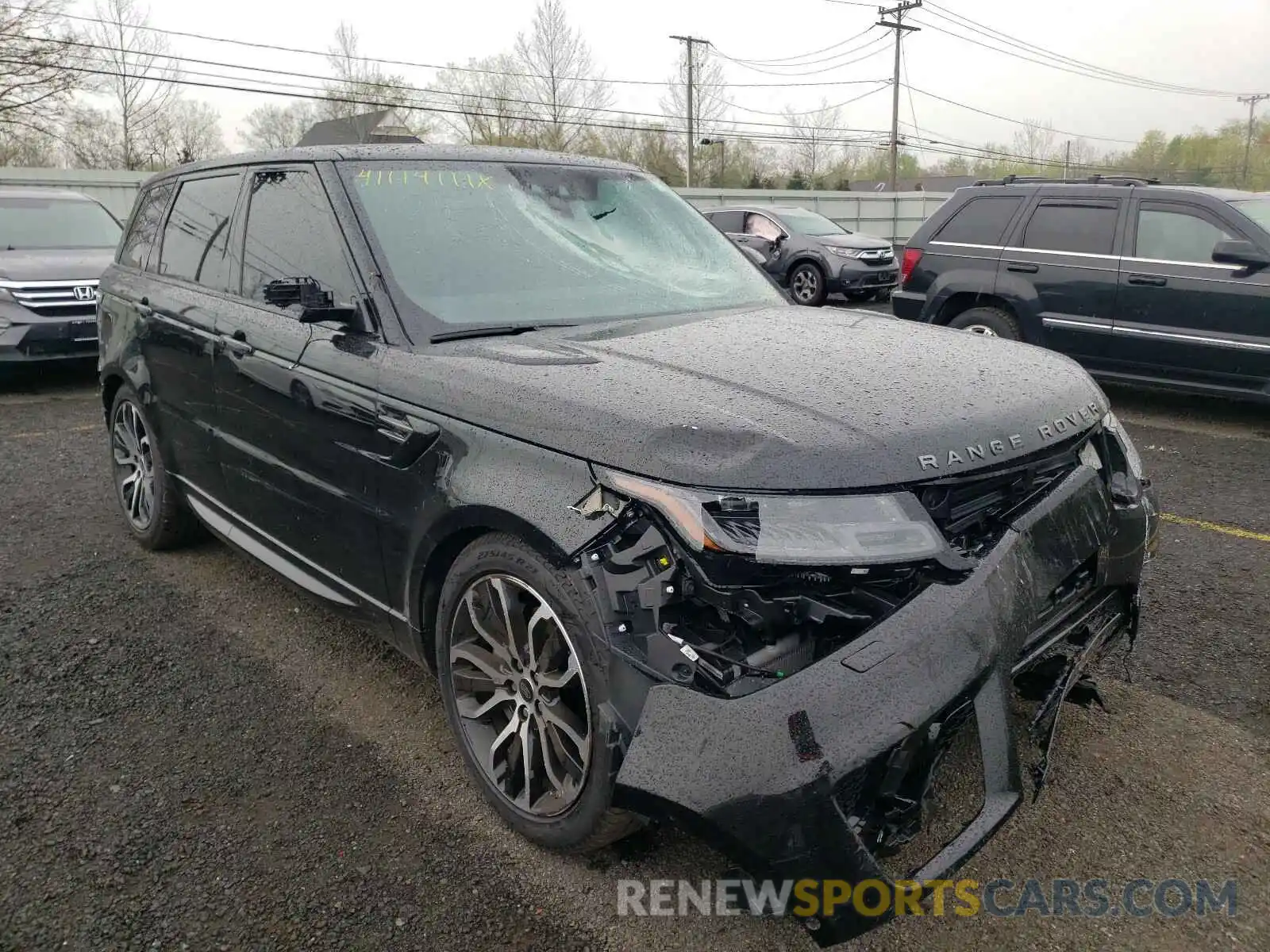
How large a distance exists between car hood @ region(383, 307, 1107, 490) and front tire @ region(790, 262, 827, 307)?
12.7m

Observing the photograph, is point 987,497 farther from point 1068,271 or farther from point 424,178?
point 1068,271

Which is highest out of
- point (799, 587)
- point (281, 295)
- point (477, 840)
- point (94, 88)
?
point (94, 88)

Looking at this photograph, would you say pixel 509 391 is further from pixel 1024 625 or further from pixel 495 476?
pixel 1024 625

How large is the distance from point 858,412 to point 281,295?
1.77 meters

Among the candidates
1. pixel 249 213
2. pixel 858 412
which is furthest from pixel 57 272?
pixel 858 412

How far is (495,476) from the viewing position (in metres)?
2.25

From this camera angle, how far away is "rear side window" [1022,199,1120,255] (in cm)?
730

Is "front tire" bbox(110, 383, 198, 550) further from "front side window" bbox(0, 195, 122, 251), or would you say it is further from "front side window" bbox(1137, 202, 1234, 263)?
"front side window" bbox(1137, 202, 1234, 263)

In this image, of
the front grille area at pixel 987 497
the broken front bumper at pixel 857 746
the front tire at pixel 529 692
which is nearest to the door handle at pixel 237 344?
the front tire at pixel 529 692

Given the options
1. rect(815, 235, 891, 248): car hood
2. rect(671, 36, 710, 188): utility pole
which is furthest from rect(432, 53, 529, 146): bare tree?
rect(815, 235, 891, 248): car hood

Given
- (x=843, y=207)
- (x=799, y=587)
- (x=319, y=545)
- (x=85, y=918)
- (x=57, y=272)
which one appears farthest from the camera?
(x=843, y=207)

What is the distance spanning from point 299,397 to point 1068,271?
656cm

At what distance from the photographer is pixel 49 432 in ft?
23.6

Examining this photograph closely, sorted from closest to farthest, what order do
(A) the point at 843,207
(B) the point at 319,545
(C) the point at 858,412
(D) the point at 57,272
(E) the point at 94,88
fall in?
(C) the point at 858,412 < (B) the point at 319,545 < (D) the point at 57,272 < (A) the point at 843,207 < (E) the point at 94,88
